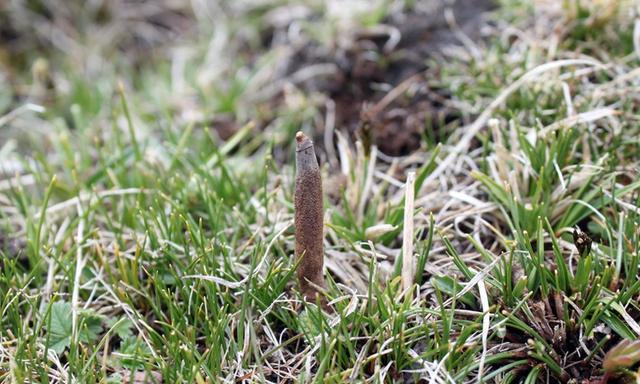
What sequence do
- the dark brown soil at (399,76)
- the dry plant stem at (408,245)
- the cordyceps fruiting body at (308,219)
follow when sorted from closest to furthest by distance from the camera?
the cordyceps fruiting body at (308,219)
the dry plant stem at (408,245)
the dark brown soil at (399,76)

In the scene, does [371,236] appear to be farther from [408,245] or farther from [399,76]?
[399,76]

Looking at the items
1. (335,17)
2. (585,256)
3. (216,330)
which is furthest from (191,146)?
(585,256)

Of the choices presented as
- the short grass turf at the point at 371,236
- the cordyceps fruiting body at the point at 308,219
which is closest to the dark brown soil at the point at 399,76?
the short grass turf at the point at 371,236

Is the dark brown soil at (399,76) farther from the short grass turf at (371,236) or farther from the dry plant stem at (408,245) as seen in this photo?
the dry plant stem at (408,245)

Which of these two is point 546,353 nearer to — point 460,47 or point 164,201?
point 164,201

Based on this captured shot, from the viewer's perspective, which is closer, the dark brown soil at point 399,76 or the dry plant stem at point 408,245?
the dry plant stem at point 408,245

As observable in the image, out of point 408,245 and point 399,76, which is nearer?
point 408,245

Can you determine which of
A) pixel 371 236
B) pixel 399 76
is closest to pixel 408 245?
pixel 371 236

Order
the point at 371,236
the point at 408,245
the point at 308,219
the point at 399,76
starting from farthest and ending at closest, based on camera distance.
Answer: the point at 399,76, the point at 371,236, the point at 408,245, the point at 308,219

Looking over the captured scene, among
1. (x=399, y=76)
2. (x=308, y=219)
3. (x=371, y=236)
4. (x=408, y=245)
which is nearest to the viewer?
(x=308, y=219)
